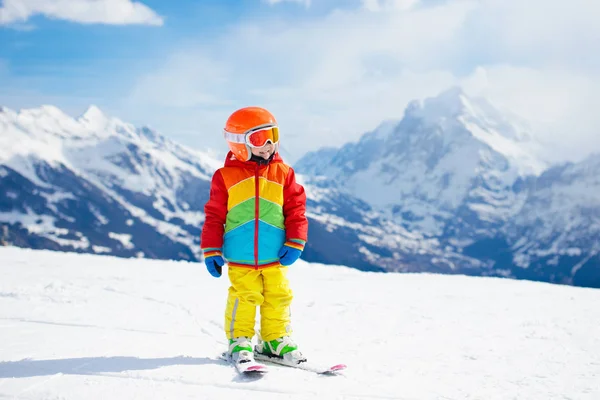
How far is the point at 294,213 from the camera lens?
17.8ft

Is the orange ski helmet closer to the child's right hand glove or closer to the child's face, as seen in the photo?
the child's face

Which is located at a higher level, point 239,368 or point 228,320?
point 228,320

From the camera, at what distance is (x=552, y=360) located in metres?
5.49

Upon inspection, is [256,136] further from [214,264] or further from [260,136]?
[214,264]

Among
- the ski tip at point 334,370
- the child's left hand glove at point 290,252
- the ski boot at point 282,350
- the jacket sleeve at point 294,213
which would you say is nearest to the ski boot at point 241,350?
the ski boot at point 282,350

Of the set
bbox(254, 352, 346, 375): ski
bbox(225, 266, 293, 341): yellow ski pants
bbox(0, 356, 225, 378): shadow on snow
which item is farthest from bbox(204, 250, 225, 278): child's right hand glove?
bbox(254, 352, 346, 375): ski

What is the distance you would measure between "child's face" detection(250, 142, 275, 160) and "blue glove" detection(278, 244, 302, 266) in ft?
3.50

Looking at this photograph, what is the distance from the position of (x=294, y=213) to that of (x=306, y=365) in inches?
65.4

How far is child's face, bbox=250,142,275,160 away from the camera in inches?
212

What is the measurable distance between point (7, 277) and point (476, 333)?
9.46 m

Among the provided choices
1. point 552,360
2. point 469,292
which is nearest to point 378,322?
point 552,360

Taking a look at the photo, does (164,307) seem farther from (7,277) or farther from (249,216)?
(7,277)

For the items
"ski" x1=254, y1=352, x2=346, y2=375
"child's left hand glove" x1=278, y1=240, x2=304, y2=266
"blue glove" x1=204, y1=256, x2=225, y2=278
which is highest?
"child's left hand glove" x1=278, y1=240, x2=304, y2=266

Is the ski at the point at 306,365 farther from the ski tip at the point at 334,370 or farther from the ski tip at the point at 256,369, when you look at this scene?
the ski tip at the point at 256,369
